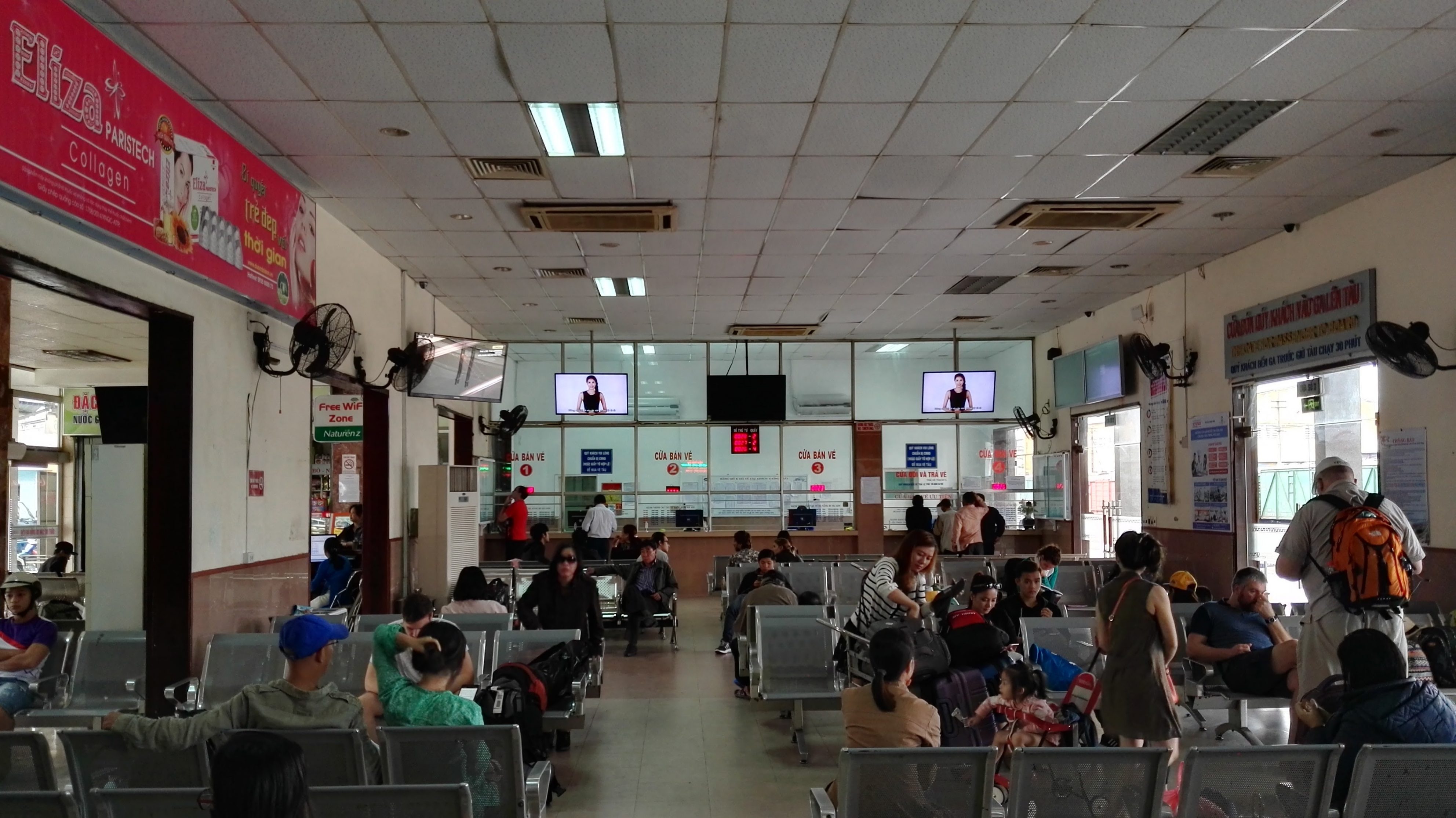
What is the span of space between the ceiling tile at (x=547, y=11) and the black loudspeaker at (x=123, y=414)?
7923mm

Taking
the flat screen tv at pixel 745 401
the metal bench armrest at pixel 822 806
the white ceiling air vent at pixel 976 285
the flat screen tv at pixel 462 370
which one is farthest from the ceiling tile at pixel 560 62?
the flat screen tv at pixel 745 401

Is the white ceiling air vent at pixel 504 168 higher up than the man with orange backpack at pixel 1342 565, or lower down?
higher up

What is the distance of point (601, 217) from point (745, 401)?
7.65 metres

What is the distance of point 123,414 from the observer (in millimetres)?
11062

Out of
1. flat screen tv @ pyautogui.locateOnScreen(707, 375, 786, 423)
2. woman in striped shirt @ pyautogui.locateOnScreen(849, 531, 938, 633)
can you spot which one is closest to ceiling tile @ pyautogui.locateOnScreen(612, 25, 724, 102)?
woman in striped shirt @ pyautogui.locateOnScreen(849, 531, 938, 633)

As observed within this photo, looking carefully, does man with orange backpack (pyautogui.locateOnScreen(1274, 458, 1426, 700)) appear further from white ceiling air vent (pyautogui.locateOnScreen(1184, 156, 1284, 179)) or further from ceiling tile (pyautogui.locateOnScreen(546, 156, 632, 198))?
ceiling tile (pyautogui.locateOnScreen(546, 156, 632, 198))

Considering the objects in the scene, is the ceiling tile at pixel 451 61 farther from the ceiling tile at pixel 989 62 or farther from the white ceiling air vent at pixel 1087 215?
the white ceiling air vent at pixel 1087 215

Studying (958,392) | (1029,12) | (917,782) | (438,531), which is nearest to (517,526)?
(438,531)

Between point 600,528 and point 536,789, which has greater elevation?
point 600,528

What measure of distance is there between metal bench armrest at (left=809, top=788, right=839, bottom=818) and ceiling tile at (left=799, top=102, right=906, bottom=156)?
406cm

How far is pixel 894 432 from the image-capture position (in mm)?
16406

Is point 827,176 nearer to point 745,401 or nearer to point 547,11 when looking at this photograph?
point 547,11

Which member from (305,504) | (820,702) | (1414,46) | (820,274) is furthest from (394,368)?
(1414,46)

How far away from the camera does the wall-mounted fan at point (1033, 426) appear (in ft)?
50.8
